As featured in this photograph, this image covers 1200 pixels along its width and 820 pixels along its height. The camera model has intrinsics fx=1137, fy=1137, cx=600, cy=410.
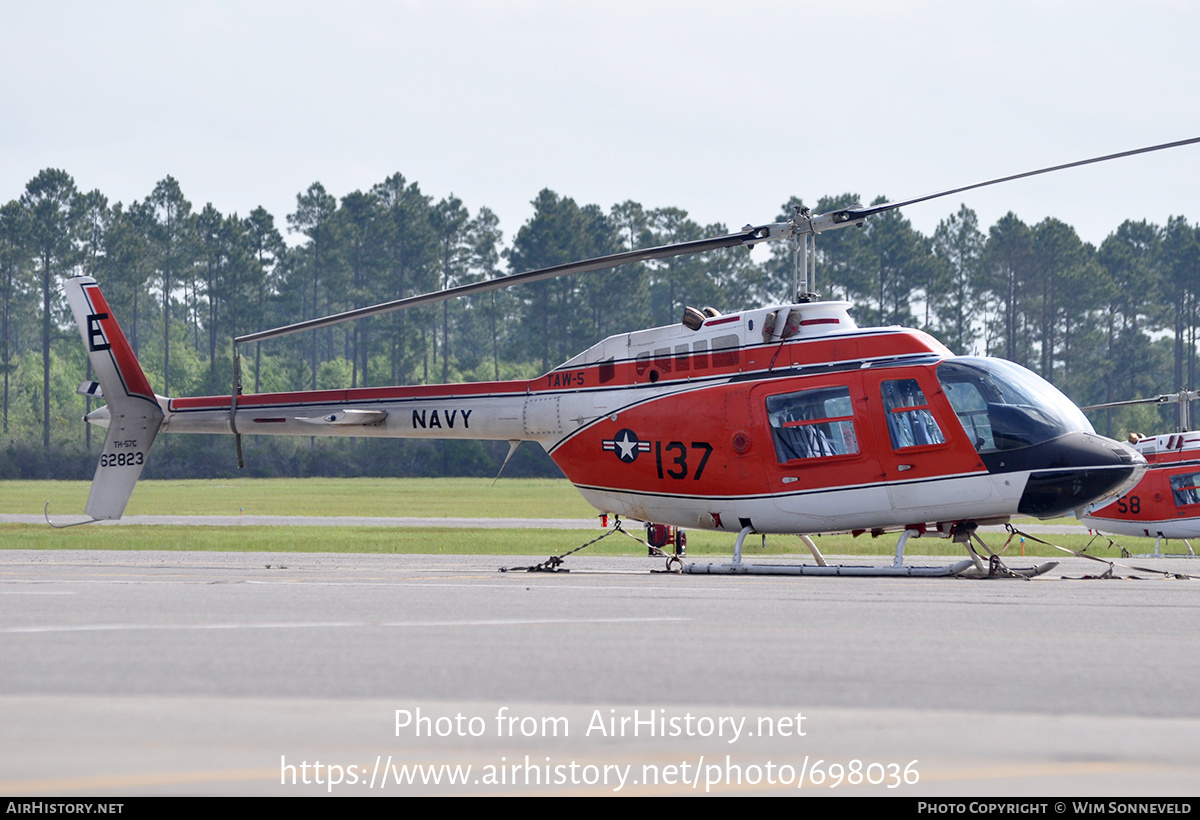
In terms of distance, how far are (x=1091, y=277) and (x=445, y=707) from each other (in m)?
100

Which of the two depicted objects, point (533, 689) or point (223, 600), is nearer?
point (533, 689)

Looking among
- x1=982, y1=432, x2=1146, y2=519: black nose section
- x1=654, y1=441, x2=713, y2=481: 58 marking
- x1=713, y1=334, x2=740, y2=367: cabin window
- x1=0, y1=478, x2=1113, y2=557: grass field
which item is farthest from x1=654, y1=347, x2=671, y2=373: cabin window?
x1=0, y1=478, x2=1113, y2=557: grass field

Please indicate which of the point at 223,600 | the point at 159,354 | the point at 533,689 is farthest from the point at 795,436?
the point at 159,354

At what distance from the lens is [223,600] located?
33.4 feet

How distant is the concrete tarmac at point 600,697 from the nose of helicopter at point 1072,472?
155 inches

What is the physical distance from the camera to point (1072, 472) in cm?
1380

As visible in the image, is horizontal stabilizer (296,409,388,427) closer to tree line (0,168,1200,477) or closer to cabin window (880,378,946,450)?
A: cabin window (880,378,946,450)

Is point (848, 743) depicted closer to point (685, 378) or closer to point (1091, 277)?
point (685, 378)

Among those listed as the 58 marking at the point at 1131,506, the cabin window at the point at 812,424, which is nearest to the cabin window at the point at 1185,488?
the 58 marking at the point at 1131,506

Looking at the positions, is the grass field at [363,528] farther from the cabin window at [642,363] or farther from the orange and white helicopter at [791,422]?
the cabin window at [642,363]

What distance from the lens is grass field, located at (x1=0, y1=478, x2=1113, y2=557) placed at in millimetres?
24828

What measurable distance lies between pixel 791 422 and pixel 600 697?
393 inches

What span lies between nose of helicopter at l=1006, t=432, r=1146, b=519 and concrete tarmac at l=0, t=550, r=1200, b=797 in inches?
155

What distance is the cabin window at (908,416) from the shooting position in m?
14.3
